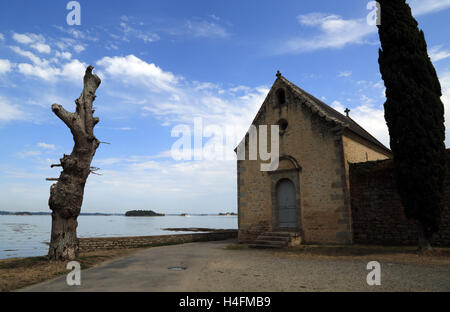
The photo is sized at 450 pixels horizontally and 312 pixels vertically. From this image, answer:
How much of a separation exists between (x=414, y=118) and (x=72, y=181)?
43.5ft

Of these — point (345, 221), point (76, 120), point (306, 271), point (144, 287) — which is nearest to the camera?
point (144, 287)

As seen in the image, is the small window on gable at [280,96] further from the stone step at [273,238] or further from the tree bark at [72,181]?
the tree bark at [72,181]

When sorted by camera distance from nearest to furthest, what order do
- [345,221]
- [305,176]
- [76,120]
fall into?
[76,120] → [345,221] → [305,176]

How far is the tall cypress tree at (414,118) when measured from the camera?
10695mm

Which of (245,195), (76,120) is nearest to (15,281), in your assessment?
(76,120)

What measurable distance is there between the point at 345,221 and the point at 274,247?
11.9ft

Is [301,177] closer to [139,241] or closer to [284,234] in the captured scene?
[284,234]

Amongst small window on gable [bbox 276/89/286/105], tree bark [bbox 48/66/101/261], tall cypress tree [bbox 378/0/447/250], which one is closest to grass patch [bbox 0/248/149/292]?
tree bark [bbox 48/66/101/261]

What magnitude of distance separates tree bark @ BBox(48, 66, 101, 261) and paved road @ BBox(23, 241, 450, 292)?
1.82m

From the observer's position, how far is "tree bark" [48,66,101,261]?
976 centimetres

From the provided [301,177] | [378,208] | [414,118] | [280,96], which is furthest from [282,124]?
[414,118]

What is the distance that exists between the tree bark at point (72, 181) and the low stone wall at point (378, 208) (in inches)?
472
